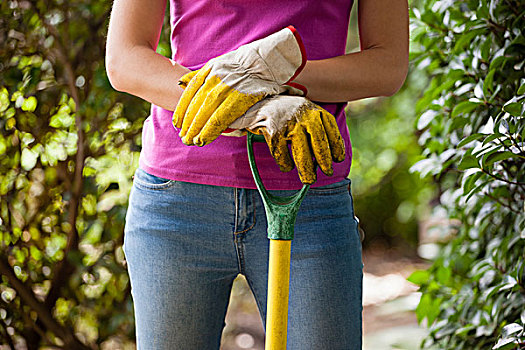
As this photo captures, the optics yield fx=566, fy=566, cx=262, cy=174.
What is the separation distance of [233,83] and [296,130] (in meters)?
0.11

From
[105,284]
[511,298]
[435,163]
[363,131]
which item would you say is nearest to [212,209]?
→ [511,298]

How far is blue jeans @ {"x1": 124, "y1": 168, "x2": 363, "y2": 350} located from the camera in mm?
953

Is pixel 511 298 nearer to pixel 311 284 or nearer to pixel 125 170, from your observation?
pixel 311 284

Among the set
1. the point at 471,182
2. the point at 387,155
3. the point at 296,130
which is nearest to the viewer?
the point at 296,130

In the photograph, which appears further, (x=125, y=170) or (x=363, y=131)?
(x=363, y=131)

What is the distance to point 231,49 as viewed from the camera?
0.97 meters

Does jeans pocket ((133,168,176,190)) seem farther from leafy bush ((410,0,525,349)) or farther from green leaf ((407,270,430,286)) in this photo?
green leaf ((407,270,430,286))

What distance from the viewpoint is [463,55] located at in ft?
5.36

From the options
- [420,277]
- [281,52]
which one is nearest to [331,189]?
[281,52]

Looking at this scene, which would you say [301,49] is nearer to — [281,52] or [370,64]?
[281,52]

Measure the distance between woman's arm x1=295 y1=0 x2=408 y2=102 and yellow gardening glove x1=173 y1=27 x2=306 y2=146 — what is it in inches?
3.4

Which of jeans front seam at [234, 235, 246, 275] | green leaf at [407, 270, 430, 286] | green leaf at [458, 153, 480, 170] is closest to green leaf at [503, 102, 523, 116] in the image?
green leaf at [458, 153, 480, 170]

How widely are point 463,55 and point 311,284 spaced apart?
1.00 meters

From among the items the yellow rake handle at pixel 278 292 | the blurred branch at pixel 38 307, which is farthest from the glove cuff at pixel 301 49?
the blurred branch at pixel 38 307
